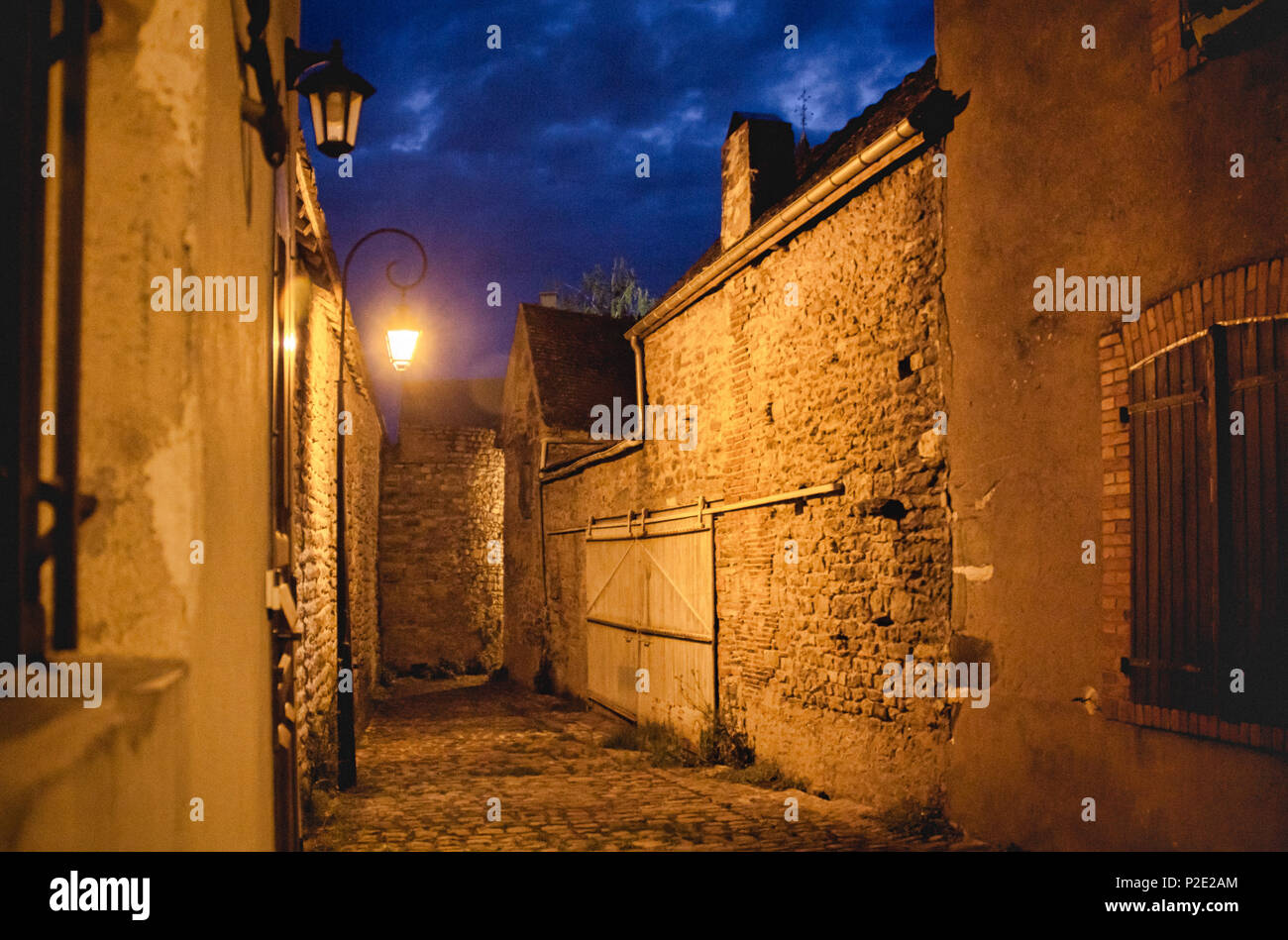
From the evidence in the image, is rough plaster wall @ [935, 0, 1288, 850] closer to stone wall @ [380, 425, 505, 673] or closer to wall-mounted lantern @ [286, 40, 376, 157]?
wall-mounted lantern @ [286, 40, 376, 157]

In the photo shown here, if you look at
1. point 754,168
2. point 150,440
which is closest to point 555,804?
point 150,440

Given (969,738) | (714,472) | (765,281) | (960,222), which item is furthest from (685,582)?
(960,222)

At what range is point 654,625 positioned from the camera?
36.0 ft

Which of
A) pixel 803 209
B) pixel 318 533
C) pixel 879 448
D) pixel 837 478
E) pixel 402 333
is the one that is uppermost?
pixel 803 209

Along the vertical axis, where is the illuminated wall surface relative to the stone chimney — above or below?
below

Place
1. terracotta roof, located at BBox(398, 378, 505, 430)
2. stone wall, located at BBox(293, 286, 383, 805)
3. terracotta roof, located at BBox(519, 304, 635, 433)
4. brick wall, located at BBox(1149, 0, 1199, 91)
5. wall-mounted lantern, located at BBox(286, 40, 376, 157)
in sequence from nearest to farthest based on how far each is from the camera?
1. brick wall, located at BBox(1149, 0, 1199, 91)
2. wall-mounted lantern, located at BBox(286, 40, 376, 157)
3. stone wall, located at BBox(293, 286, 383, 805)
4. terracotta roof, located at BBox(519, 304, 635, 433)
5. terracotta roof, located at BBox(398, 378, 505, 430)

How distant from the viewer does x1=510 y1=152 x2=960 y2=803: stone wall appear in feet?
21.2

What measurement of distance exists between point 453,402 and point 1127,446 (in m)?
33.9

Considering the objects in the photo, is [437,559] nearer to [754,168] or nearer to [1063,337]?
[754,168]

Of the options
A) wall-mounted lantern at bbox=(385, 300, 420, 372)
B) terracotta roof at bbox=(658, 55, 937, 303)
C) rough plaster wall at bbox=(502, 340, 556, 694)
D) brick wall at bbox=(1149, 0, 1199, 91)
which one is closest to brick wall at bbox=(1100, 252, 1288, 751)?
brick wall at bbox=(1149, 0, 1199, 91)

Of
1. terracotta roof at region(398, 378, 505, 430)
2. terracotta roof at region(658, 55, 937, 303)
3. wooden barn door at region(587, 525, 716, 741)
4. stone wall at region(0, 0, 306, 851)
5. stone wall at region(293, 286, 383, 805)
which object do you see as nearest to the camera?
stone wall at region(0, 0, 306, 851)

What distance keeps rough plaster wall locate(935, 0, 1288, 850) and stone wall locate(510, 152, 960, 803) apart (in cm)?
34

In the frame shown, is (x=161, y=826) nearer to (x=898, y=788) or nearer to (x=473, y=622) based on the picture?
(x=898, y=788)

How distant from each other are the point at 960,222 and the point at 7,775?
5864 millimetres
